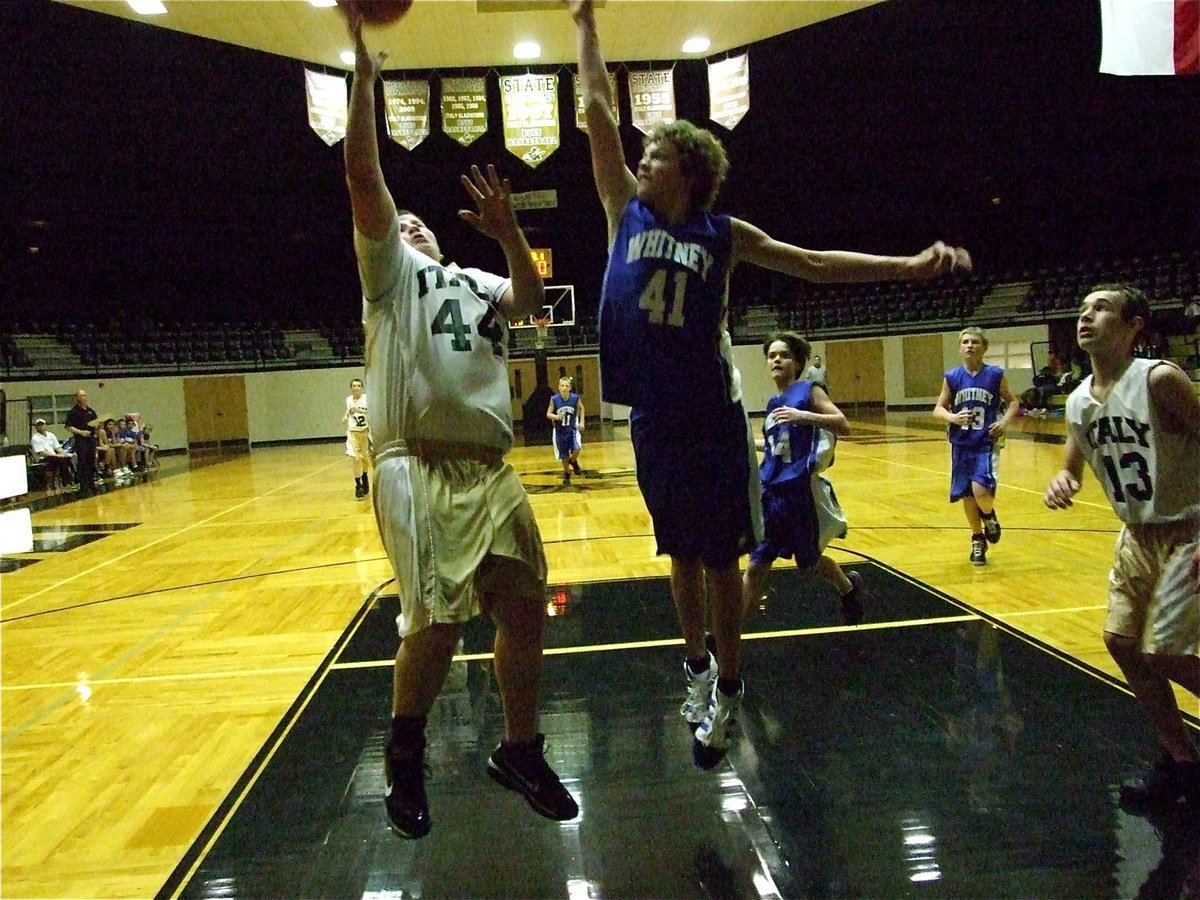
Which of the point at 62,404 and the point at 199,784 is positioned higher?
the point at 62,404

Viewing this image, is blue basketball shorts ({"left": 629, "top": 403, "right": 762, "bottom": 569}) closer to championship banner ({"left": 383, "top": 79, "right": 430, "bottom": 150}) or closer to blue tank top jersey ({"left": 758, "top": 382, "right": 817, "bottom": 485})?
blue tank top jersey ({"left": 758, "top": 382, "right": 817, "bottom": 485})

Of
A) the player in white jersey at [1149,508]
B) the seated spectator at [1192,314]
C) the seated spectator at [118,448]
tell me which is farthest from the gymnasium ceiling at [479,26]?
the seated spectator at [1192,314]

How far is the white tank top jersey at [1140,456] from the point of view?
2.66 metres

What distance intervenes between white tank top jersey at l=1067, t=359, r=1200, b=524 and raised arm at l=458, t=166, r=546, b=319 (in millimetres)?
1778

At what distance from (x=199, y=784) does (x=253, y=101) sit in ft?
48.8

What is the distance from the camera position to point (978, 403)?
6.26 m

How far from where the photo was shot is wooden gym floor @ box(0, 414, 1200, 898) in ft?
7.98

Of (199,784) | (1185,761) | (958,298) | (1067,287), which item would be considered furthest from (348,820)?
(958,298)

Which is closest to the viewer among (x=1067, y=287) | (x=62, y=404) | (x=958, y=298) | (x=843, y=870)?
(x=843, y=870)

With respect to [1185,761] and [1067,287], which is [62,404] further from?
[1067,287]

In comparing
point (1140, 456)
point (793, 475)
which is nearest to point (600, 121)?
point (1140, 456)

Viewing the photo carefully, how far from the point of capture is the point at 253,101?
49.5 feet

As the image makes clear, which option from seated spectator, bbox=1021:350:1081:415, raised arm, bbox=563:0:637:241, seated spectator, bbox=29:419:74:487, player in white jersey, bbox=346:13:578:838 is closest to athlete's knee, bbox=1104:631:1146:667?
player in white jersey, bbox=346:13:578:838

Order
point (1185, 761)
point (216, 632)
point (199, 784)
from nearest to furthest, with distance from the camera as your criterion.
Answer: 1. point (1185, 761)
2. point (199, 784)
3. point (216, 632)
